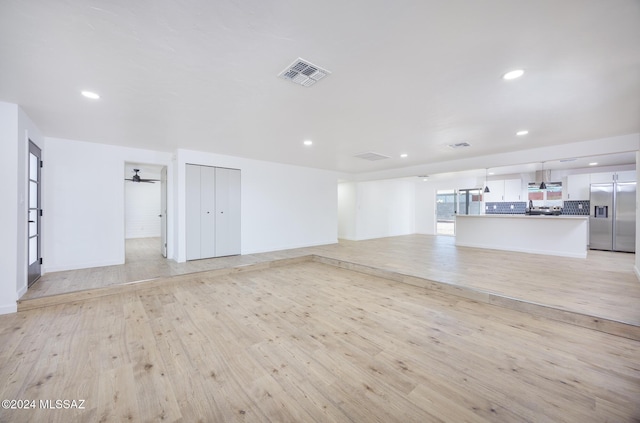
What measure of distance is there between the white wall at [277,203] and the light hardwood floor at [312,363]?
9.07 feet

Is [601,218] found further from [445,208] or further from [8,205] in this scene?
[8,205]

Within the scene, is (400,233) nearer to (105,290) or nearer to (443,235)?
(443,235)

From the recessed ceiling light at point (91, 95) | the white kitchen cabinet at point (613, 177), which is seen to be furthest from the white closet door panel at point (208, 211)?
the white kitchen cabinet at point (613, 177)

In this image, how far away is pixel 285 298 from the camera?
3.53m

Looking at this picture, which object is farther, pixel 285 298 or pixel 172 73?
pixel 285 298

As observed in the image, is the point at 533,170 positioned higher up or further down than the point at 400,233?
higher up

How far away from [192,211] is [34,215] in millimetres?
2319

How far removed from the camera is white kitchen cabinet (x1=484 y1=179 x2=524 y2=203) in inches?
341

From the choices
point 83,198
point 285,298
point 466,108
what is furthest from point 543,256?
point 83,198

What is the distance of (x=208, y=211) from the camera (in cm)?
553

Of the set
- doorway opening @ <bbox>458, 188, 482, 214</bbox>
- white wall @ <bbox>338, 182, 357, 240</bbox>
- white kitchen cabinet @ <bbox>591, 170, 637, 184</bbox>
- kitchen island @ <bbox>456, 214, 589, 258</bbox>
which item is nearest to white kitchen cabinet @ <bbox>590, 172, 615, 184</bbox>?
white kitchen cabinet @ <bbox>591, 170, 637, 184</bbox>

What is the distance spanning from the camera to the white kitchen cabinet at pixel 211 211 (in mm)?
5297

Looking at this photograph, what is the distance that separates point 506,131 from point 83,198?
25.4ft

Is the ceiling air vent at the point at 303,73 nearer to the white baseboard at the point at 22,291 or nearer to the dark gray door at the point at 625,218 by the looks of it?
the white baseboard at the point at 22,291
